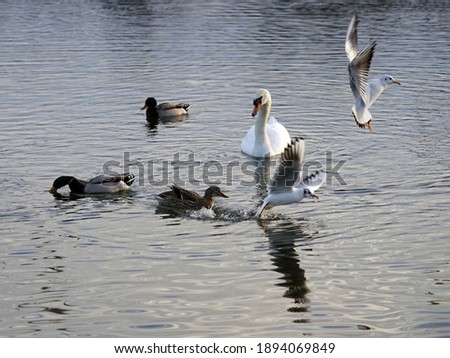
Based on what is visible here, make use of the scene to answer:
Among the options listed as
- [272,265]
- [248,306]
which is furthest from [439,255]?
[248,306]

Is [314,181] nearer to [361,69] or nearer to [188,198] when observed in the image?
[188,198]

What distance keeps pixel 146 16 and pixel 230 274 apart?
22877mm

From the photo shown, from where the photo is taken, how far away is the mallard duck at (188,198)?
14391 mm

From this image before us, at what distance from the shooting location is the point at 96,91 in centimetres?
2286

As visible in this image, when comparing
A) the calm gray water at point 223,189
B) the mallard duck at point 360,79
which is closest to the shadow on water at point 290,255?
the calm gray water at point 223,189

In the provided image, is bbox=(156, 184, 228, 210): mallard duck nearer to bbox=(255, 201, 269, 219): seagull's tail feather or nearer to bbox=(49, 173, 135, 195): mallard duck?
bbox=(255, 201, 269, 219): seagull's tail feather

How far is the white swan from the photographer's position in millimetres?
18000

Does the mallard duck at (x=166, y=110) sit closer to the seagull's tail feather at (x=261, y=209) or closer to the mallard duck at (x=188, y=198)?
the mallard duck at (x=188, y=198)

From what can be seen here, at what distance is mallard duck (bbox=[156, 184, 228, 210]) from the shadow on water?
0.90 meters

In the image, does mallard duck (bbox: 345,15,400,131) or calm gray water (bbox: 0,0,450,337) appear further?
mallard duck (bbox: 345,15,400,131)

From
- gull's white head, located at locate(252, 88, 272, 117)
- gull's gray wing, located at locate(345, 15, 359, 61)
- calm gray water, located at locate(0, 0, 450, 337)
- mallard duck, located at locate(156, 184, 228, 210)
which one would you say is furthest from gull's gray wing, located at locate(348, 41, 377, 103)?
mallard duck, located at locate(156, 184, 228, 210)

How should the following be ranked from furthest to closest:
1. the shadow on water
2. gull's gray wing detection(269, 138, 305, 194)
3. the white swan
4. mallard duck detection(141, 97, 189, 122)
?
1. mallard duck detection(141, 97, 189, 122)
2. the white swan
3. gull's gray wing detection(269, 138, 305, 194)
4. the shadow on water

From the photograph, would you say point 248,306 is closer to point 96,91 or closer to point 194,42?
point 96,91

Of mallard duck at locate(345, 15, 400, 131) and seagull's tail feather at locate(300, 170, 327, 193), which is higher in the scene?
mallard duck at locate(345, 15, 400, 131)
